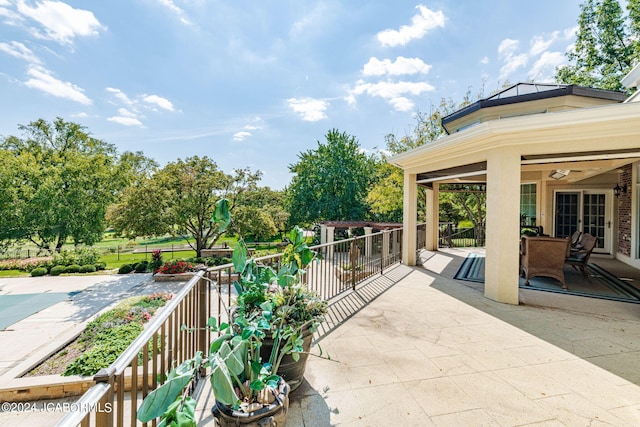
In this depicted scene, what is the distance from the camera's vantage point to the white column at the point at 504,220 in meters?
4.41

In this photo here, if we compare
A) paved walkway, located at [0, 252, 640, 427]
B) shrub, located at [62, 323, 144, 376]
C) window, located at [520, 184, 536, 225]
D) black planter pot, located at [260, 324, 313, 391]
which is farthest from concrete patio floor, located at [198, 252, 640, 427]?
window, located at [520, 184, 536, 225]

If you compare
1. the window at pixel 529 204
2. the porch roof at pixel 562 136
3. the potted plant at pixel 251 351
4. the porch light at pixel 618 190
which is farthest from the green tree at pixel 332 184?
the potted plant at pixel 251 351

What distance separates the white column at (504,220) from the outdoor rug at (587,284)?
136 cm

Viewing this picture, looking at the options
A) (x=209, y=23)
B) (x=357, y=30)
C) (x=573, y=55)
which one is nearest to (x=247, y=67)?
(x=209, y=23)

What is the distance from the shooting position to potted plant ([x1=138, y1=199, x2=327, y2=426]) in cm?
109

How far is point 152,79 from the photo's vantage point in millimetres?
11383

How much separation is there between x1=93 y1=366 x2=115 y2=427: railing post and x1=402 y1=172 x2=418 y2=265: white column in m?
6.87

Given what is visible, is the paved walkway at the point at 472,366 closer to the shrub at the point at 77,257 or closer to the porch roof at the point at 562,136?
the porch roof at the point at 562,136

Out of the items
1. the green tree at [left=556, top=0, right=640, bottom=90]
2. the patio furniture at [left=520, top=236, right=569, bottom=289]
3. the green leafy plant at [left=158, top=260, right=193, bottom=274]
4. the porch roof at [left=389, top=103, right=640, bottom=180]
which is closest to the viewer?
the porch roof at [left=389, top=103, right=640, bottom=180]

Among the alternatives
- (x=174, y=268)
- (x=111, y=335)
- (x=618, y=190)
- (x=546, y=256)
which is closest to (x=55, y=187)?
(x=174, y=268)

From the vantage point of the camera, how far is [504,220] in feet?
14.7

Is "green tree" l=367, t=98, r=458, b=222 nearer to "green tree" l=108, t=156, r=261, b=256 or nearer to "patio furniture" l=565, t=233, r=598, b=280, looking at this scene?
"green tree" l=108, t=156, r=261, b=256

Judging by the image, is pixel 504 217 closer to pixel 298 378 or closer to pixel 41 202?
pixel 298 378

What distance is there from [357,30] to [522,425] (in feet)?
30.3
